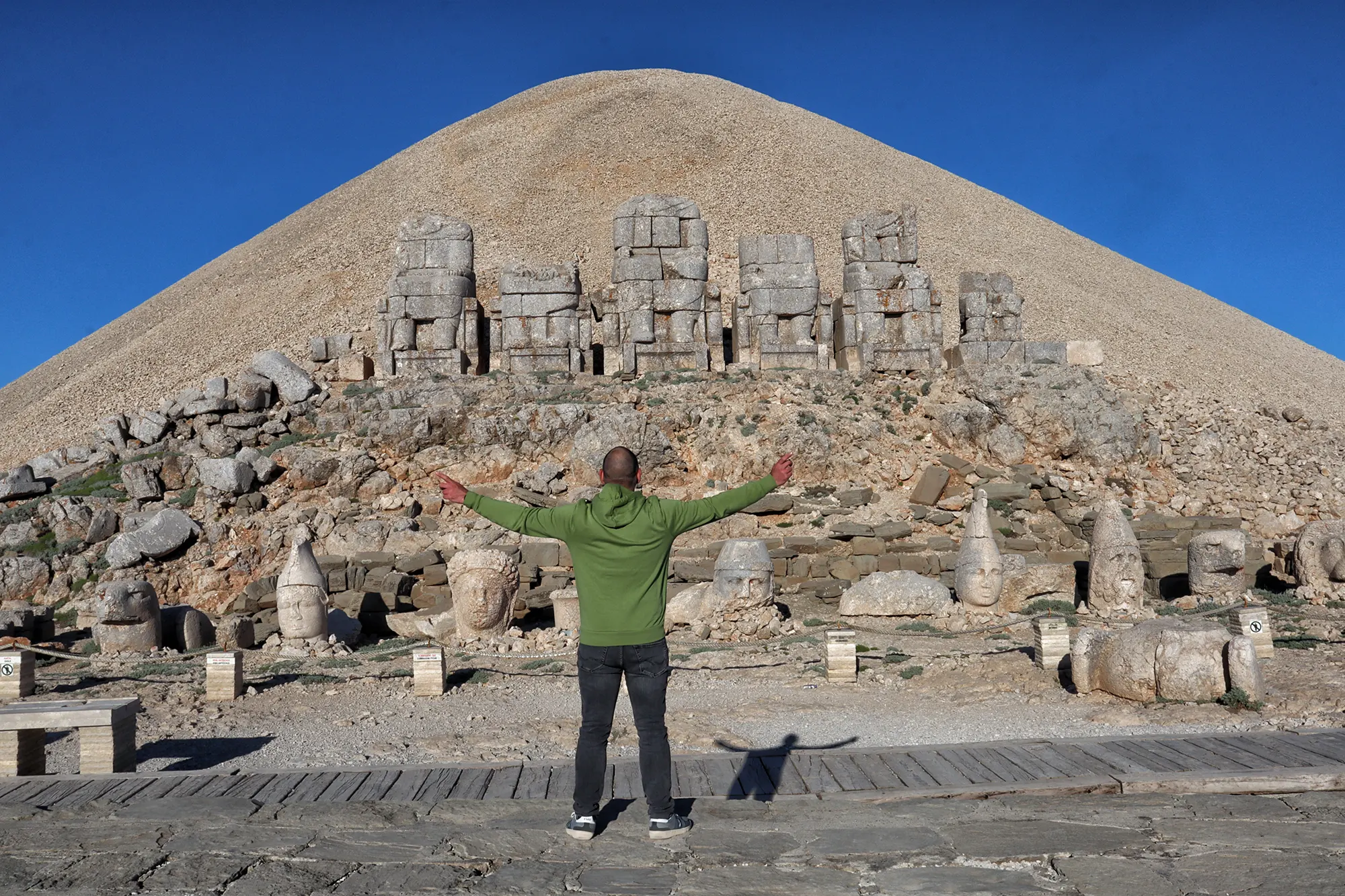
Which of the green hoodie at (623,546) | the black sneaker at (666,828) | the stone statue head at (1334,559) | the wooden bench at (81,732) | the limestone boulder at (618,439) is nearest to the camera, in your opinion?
the black sneaker at (666,828)

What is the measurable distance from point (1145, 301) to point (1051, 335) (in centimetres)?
1050

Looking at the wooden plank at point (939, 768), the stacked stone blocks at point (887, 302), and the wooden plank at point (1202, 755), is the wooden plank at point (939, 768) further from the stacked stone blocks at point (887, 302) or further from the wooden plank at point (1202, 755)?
the stacked stone blocks at point (887, 302)

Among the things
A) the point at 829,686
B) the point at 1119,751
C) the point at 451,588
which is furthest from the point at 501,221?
the point at 1119,751

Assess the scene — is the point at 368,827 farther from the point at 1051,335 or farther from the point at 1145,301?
the point at 1145,301

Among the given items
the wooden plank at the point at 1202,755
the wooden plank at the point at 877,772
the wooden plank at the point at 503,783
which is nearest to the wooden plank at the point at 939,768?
the wooden plank at the point at 877,772

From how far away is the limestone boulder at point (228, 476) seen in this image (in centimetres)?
1598

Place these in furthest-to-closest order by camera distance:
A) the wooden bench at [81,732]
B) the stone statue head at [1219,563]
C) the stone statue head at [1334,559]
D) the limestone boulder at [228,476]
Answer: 1. the limestone boulder at [228,476]
2. the stone statue head at [1219,563]
3. the stone statue head at [1334,559]
4. the wooden bench at [81,732]

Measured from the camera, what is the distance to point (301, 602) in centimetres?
1154

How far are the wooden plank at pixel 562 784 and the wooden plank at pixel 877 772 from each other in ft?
4.94

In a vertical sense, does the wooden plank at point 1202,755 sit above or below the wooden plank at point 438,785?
above

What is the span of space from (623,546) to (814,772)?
179 centimetres

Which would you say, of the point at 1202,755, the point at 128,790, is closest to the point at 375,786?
the point at 128,790

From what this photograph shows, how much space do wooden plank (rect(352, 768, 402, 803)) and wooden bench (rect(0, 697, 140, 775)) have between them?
5.70 feet

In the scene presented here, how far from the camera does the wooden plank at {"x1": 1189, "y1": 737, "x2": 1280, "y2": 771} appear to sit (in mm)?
5102
